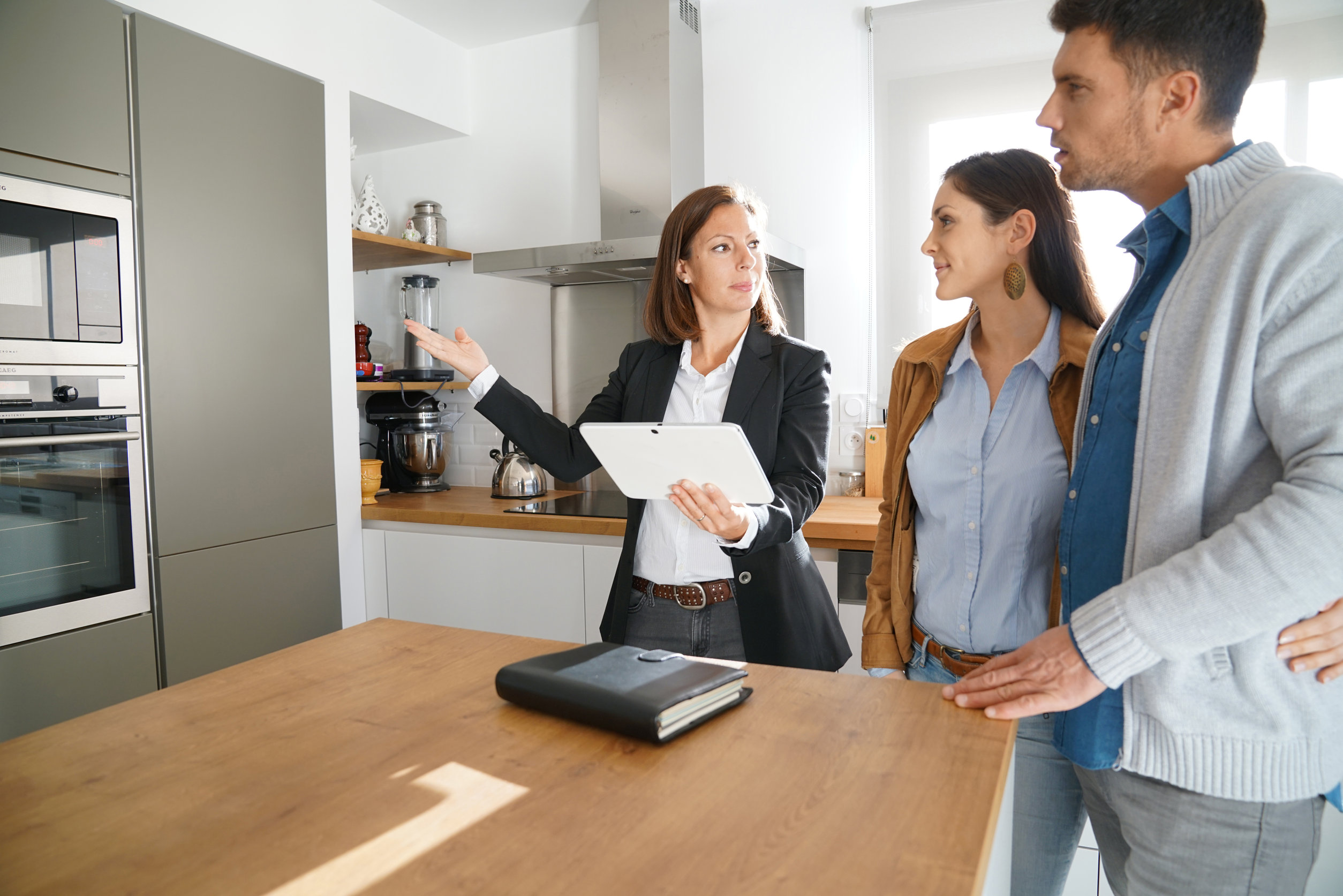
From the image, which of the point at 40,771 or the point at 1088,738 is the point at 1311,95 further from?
the point at 40,771

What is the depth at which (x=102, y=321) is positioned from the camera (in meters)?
2.15

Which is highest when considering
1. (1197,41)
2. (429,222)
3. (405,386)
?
(429,222)

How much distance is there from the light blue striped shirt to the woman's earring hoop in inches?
2.4

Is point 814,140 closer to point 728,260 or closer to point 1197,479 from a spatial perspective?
point 728,260

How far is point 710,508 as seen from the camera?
53.1 inches

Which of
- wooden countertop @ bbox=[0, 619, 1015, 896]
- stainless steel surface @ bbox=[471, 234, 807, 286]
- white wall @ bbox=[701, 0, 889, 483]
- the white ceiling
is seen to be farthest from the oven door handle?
white wall @ bbox=[701, 0, 889, 483]

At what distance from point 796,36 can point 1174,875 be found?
→ 274 centimetres

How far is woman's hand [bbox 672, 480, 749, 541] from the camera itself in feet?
4.41

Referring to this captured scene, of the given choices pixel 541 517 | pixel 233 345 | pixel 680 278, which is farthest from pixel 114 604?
pixel 680 278

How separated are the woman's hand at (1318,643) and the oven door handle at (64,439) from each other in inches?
95.3

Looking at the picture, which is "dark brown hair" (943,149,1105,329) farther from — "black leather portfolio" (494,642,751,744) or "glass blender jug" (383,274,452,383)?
"glass blender jug" (383,274,452,383)

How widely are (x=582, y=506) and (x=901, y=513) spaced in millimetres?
1610

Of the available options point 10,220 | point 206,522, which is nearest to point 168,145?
point 10,220

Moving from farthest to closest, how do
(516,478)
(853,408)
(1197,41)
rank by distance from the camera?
(516,478) < (853,408) < (1197,41)
